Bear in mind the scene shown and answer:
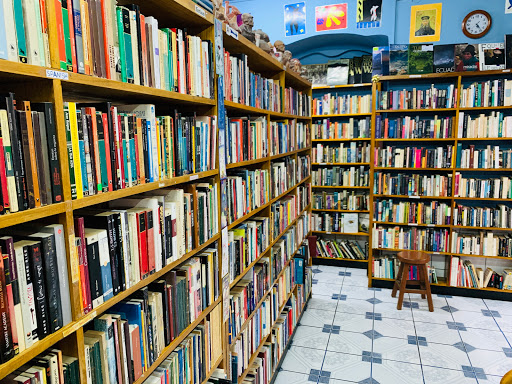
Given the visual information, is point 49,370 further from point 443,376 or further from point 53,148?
point 443,376

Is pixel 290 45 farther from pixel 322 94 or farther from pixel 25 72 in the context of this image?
pixel 25 72

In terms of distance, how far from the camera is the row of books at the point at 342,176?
504 centimetres

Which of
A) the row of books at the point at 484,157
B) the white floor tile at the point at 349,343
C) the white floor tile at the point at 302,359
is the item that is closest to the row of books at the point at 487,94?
the row of books at the point at 484,157

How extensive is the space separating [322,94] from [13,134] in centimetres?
488

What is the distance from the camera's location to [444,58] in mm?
4242

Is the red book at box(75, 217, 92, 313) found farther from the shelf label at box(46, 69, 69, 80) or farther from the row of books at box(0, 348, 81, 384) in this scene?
the shelf label at box(46, 69, 69, 80)

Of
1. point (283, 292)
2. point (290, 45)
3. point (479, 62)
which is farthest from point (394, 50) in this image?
point (283, 292)

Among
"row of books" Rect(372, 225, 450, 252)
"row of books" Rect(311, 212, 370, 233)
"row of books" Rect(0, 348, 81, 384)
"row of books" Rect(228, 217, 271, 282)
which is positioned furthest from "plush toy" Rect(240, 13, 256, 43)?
"row of books" Rect(311, 212, 370, 233)

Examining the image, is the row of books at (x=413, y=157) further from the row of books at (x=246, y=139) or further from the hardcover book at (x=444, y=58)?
the row of books at (x=246, y=139)

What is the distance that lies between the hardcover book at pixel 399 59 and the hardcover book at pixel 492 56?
78 centimetres

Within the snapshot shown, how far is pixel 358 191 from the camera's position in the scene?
17.1ft

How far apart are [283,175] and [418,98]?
235 centimetres

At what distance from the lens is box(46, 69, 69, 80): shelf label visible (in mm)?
835

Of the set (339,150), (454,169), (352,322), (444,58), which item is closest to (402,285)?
(352,322)
